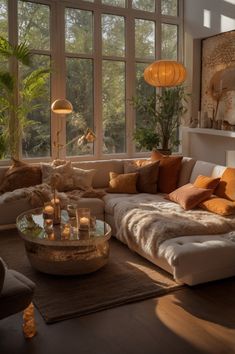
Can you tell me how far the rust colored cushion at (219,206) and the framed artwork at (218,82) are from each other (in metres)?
2.24

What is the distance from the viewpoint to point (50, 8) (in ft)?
21.1

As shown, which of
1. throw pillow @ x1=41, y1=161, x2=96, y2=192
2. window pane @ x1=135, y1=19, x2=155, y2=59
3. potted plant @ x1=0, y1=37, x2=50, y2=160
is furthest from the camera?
Answer: window pane @ x1=135, y1=19, x2=155, y2=59

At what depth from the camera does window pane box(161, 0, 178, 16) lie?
7.39 m

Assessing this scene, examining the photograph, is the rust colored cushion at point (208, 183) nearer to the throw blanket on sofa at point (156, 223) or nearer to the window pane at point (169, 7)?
the throw blanket on sofa at point (156, 223)

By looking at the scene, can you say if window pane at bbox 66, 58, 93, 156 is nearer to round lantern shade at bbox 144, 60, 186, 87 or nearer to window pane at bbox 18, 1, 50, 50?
window pane at bbox 18, 1, 50, 50

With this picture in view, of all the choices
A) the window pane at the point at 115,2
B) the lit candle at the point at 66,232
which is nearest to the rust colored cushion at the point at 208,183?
the lit candle at the point at 66,232

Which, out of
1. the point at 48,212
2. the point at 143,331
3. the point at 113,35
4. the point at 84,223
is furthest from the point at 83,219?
the point at 113,35

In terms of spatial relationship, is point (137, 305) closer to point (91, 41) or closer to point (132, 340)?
point (132, 340)

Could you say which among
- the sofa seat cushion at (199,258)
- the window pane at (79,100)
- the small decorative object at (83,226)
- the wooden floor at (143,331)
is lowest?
the wooden floor at (143,331)

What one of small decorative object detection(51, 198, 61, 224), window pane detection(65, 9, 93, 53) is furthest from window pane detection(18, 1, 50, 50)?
small decorative object detection(51, 198, 61, 224)

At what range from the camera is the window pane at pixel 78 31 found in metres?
6.61

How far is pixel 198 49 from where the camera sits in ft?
23.5

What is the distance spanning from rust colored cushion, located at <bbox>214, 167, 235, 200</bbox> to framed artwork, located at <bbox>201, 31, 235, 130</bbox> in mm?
1894

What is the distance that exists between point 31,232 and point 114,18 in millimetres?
4550
